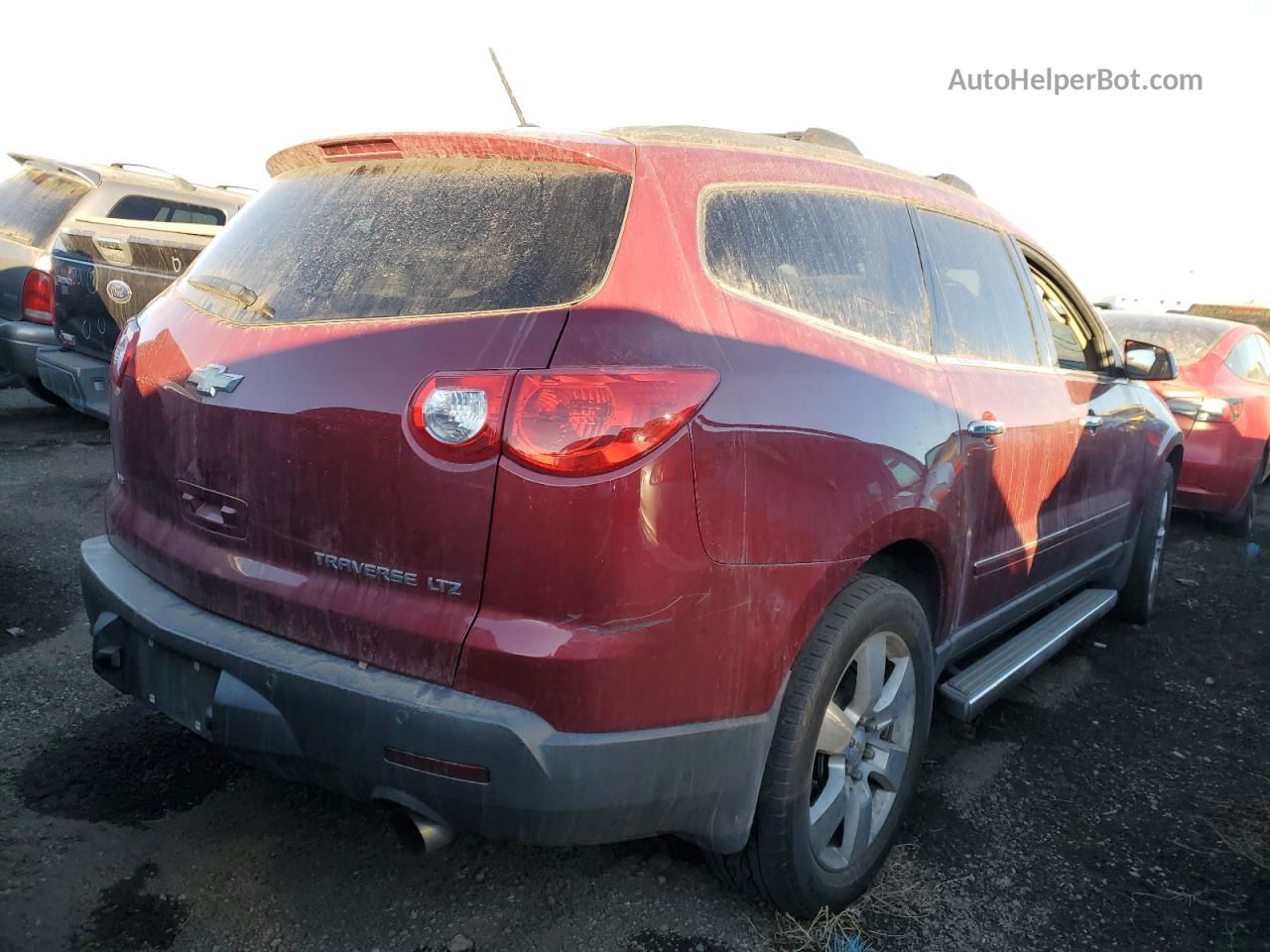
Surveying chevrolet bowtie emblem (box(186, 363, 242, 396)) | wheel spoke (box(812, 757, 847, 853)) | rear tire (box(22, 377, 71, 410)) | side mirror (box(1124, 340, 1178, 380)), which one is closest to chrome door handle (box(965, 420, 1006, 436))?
wheel spoke (box(812, 757, 847, 853))

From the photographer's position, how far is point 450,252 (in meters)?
1.96

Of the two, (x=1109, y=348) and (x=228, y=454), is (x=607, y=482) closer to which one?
(x=228, y=454)

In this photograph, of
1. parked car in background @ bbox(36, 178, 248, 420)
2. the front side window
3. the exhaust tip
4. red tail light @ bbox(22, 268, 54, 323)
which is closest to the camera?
the exhaust tip

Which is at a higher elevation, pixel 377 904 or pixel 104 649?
pixel 104 649

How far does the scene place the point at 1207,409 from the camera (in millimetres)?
6367

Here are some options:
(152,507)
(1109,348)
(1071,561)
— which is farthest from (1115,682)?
(152,507)

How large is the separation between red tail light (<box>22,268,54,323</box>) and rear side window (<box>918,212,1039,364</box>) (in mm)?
6027

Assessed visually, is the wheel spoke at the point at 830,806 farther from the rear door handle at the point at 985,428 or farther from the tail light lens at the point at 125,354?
the tail light lens at the point at 125,354

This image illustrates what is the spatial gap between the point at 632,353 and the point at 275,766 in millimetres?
1092

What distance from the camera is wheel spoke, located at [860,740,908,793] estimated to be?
2.46 meters

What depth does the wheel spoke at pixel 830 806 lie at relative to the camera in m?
2.25

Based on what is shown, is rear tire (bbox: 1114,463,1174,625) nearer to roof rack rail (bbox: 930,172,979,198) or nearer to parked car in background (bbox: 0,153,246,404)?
roof rack rail (bbox: 930,172,979,198)

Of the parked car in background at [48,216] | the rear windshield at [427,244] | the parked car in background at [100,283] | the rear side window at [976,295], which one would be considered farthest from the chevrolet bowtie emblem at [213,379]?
the parked car in background at [48,216]

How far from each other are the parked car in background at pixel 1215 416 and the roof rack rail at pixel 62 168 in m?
7.64
